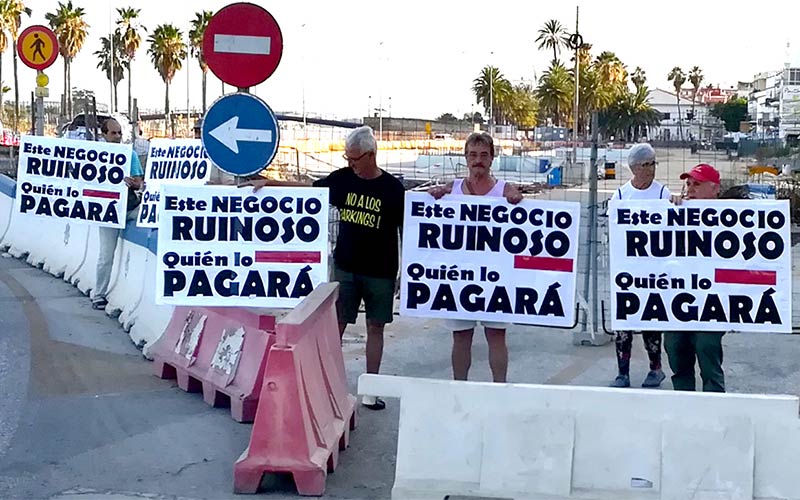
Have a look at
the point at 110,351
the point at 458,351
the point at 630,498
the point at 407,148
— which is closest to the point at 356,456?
the point at 458,351

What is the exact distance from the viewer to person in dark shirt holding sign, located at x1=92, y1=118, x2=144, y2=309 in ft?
37.1

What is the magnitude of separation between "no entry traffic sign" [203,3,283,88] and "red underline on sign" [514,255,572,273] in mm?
2547

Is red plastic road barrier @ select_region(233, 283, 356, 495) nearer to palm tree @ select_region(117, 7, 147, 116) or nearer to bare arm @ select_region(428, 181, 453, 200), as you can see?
bare arm @ select_region(428, 181, 453, 200)

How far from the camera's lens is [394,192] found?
7.67 meters

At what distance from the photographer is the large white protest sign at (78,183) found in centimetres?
1102

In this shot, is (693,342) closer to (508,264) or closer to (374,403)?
(508,264)

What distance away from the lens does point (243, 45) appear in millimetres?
8312

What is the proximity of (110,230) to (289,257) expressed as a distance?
4.62 meters

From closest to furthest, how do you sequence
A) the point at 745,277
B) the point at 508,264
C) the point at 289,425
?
the point at 289,425
the point at 745,277
the point at 508,264

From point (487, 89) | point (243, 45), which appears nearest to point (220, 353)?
point (243, 45)

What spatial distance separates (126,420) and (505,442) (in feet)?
10.8

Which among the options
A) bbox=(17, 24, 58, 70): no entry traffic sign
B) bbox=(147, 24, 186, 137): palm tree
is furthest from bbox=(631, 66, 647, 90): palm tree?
bbox=(17, 24, 58, 70): no entry traffic sign

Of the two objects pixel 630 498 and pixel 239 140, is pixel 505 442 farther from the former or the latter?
pixel 239 140

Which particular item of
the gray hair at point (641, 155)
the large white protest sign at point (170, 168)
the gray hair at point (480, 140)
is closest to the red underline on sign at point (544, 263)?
the gray hair at point (480, 140)
